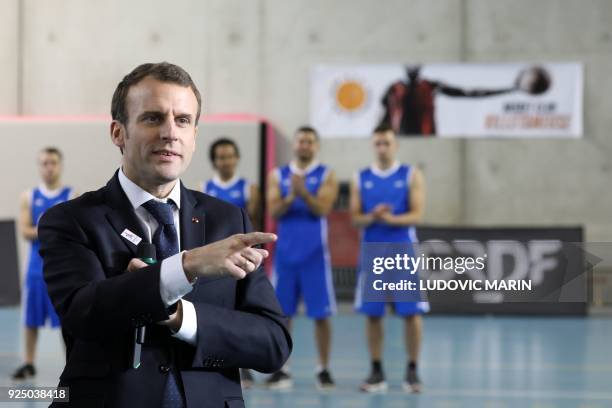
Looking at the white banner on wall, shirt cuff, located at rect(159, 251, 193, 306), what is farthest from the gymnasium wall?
shirt cuff, located at rect(159, 251, 193, 306)

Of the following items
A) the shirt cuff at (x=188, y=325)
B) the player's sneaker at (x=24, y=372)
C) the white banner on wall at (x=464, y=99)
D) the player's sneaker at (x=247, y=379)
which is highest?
the white banner on wall at (x=464, y=99)

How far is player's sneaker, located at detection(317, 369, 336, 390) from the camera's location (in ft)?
22.7

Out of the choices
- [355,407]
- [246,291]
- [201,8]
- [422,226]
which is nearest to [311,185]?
[355,407]

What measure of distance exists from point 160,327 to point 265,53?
39.6 feet

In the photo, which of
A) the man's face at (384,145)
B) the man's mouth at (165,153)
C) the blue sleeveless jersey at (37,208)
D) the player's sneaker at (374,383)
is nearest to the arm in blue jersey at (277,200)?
the man's face at (384,145)

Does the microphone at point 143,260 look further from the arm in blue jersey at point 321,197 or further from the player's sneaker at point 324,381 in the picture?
the arm in blue jersey at point 321,197

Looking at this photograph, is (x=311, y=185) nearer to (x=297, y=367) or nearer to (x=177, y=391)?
(x=297, y=367)

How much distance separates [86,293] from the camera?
176 centimetres

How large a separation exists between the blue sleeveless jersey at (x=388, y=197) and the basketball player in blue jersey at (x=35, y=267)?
245 centimetres

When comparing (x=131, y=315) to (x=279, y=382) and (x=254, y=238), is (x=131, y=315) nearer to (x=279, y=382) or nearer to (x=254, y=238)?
(x=254, y=238)

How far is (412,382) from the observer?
6.81 metres

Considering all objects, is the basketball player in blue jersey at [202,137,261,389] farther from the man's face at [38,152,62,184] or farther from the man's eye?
the man's eye

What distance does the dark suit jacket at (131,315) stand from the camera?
1.74 m

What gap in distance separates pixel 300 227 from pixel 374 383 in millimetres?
1445
